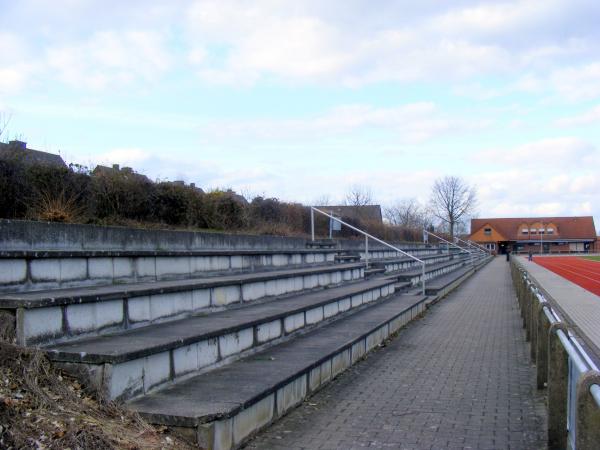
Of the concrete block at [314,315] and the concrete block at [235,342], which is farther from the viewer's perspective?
the concrete block at [314,315]

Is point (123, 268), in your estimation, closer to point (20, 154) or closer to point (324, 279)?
point (20, 154)

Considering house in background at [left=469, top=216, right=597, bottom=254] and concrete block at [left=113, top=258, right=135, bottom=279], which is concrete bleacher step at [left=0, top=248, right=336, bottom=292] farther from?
house in background at [left=469, top=216, right=597, bottom=254]

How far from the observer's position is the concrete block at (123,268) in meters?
6.04

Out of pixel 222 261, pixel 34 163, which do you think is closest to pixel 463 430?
pixel 222 261

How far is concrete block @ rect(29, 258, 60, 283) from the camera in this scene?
16.3 feet

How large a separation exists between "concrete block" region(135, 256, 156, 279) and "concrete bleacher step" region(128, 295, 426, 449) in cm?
161

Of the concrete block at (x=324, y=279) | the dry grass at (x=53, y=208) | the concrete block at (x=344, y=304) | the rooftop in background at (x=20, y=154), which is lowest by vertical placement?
the concrete block at (x=344, y=304)

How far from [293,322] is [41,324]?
3.66 m

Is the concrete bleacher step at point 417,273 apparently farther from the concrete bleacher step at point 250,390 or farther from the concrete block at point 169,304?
the concrete block at point 169,304

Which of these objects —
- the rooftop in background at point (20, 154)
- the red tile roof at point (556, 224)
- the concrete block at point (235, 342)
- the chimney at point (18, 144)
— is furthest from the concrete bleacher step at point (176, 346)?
the red tile roof at point (556, 224)

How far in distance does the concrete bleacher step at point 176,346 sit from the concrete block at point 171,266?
35.6 inches

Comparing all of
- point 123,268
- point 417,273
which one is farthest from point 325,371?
point 417,273

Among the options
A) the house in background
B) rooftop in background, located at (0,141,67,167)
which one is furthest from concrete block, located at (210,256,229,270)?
the house in background

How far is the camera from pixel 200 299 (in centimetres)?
633
